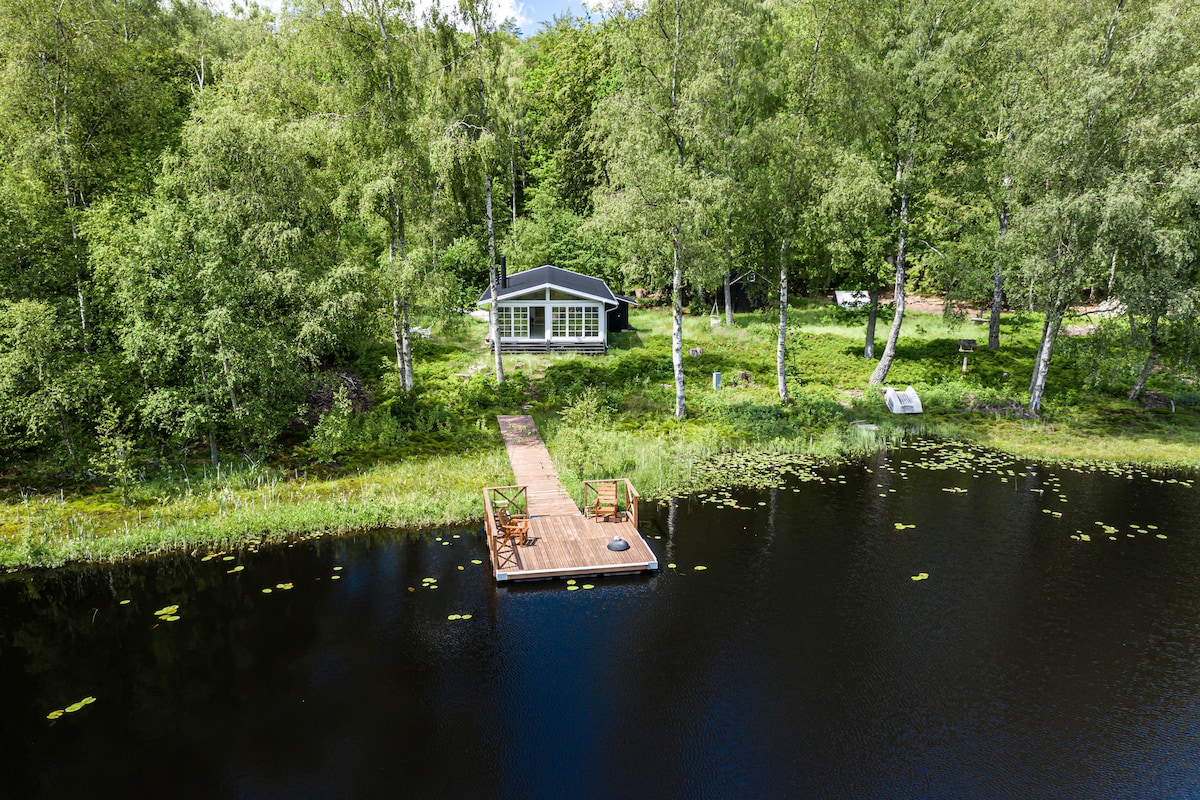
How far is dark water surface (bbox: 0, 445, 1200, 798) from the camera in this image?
32.1 ft

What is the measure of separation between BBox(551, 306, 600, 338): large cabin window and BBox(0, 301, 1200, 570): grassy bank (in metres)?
1.76

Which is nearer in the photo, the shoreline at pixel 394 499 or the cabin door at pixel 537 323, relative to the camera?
the shoreline at pixel 394 499

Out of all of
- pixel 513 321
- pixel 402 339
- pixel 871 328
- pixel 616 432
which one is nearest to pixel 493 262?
pixel 402 339

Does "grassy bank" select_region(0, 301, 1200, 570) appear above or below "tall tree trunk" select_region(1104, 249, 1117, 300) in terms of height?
below

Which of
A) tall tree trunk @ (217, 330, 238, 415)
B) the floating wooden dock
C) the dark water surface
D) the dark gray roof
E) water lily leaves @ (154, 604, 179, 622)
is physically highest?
the dark gray roof

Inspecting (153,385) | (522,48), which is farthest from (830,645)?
(522,48)

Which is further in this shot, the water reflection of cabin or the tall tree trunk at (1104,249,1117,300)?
the water reflection of cabin

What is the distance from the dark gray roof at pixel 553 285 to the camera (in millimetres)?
36438

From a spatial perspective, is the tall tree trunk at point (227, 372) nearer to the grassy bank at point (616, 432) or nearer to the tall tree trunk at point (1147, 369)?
the grassy bank at point (616, 432)

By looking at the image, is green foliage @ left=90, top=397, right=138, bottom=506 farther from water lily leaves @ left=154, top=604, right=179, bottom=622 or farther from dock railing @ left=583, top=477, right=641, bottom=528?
dock railing @ left=583, top=477, right=641, bottom=528

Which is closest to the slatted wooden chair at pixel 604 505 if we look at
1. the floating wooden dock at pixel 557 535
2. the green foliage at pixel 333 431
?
the floating wooden dock at pixel 557 535

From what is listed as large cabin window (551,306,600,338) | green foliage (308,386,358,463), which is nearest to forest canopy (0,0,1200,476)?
green foliage (308,386,358,463)

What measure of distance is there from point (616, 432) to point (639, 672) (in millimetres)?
13863

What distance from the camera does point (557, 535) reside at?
1712 centimetres
